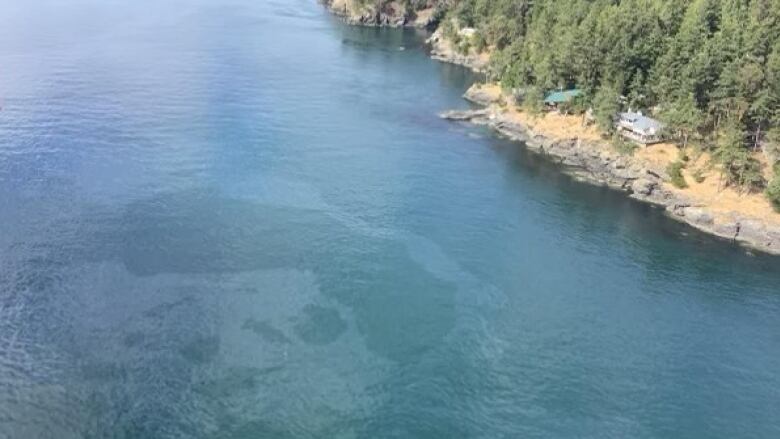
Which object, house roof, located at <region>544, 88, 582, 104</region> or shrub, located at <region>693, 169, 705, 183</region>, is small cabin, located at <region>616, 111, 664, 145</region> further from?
house roof, located at <region>544, 88, 582, 104</region>

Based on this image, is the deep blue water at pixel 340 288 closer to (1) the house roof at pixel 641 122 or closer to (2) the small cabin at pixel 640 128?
Answer: (2) the small cabin at pixel 640 128

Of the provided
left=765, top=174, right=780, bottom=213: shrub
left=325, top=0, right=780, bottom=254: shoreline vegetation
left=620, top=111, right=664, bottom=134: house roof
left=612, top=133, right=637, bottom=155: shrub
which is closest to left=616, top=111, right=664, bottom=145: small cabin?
left=620, top=111, right=664, bottom=134: house roof

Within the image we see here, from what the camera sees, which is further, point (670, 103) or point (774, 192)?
point (670, 103)

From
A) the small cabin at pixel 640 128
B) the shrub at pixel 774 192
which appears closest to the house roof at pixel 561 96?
the small cabin at pixel 640 128

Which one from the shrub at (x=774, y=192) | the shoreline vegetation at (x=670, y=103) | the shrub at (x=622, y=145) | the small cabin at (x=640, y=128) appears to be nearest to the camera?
the shrub at (x=774, y=192)

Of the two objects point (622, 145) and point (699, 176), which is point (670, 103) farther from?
point (699, 176)

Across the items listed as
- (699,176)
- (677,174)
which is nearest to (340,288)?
(677,174)
